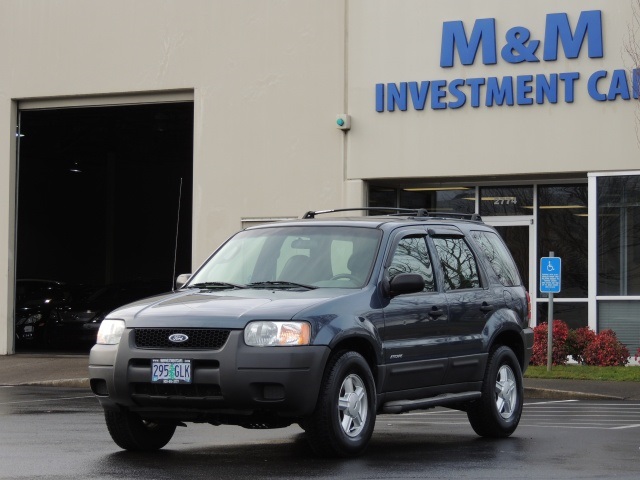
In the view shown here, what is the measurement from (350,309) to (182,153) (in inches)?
1319

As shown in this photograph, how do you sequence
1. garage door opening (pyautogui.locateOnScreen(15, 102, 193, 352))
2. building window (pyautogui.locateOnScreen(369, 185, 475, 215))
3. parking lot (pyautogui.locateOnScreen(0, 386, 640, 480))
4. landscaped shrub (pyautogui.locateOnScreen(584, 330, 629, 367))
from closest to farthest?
parking lot (pyautogui.locateOnScreen(0, 386, 640, 480))
landscaped shrub (pyautogui.locateOnScreen(584, 330, 629, 367))
building window (pyautogui.locateOnScreen(369, 185, 475, 215))
garage door opening (pyautogui.locateOnScreen(15, 102, 193, 352))

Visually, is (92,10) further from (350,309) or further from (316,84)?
(350,309)

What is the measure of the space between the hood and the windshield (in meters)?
0.37

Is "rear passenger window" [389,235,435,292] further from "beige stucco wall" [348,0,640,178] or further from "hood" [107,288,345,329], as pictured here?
"beige stucco wall" [348,0,640,178]

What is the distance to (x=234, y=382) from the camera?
9.38m

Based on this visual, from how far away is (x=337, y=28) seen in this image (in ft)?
78.7

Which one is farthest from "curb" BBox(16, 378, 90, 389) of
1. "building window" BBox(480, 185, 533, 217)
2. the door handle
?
the door handle

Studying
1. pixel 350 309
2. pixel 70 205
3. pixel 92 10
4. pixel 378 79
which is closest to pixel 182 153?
pixel 70 205

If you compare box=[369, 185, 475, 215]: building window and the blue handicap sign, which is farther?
box=[369, 185, 475, 215]: building window

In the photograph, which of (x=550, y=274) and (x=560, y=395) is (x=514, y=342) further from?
(x=550, y=274)

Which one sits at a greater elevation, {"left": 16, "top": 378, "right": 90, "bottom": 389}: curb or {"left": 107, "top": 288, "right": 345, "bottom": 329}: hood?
{"left": 107, "top": 288, "right": 345, "bottom": 329}: hood

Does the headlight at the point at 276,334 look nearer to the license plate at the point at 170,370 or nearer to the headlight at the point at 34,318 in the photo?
the license plate at the point at 170,370

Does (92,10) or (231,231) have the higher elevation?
(92,10)

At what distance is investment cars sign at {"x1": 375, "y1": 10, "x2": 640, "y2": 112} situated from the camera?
2186 cm
